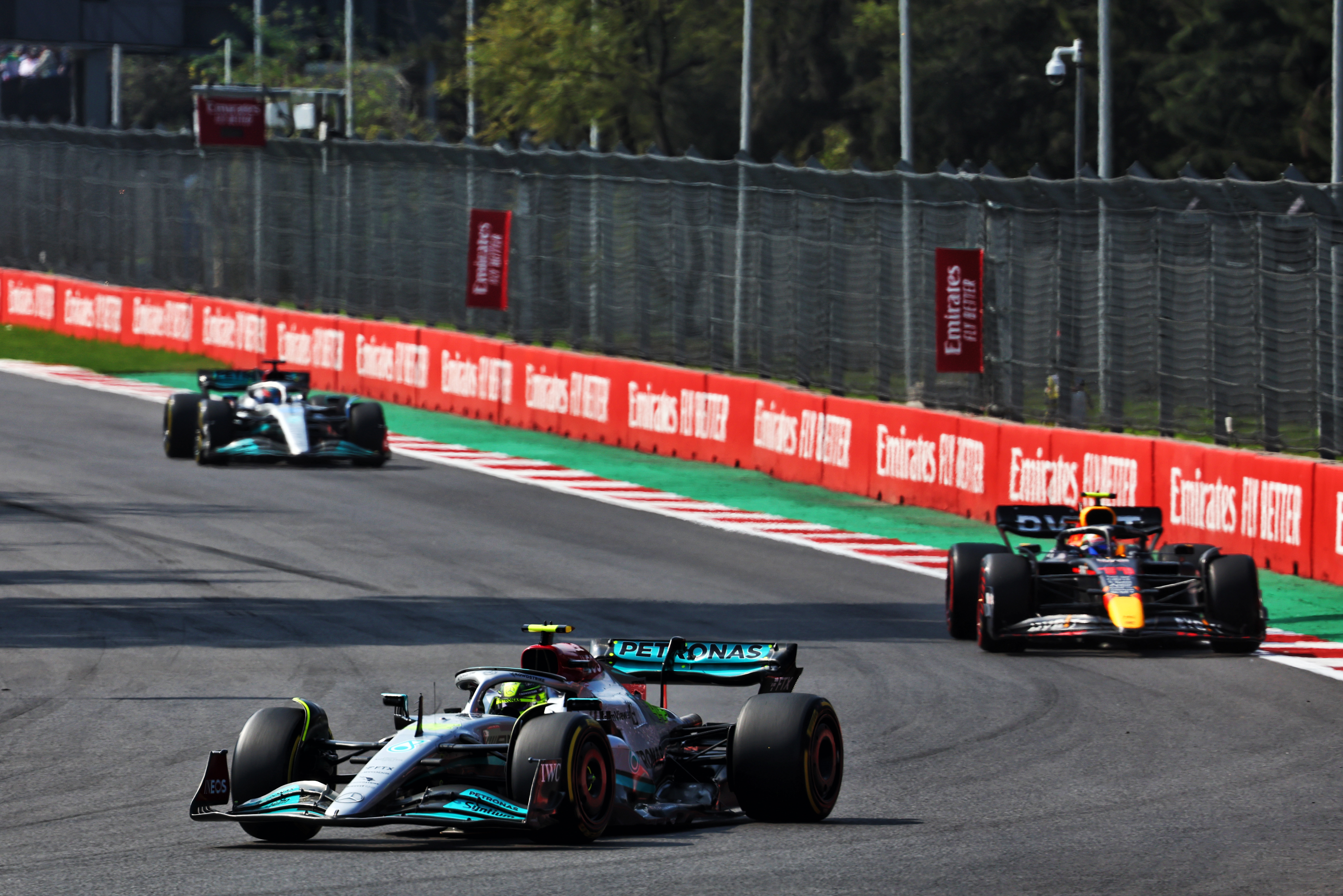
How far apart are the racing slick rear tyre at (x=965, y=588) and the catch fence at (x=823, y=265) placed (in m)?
4.13

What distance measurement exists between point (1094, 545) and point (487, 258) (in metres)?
15.4

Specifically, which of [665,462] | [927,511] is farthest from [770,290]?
[927,511]

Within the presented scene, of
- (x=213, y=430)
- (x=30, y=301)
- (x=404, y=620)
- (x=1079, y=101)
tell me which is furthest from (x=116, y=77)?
(x=404, y=620)

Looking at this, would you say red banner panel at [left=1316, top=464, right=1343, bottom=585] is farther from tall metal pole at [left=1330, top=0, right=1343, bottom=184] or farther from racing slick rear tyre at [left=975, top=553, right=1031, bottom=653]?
tall metal pole at [left=1330, top=0, right=1343, bottom=184]

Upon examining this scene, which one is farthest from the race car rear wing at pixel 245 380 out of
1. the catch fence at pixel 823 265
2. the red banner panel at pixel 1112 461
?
the red banner panel at pixel 1112 461

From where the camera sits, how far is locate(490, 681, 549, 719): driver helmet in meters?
9.00

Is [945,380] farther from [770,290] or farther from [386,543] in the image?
[386,543]

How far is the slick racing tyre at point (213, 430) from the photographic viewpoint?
2336 cm

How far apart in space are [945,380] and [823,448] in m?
1.45

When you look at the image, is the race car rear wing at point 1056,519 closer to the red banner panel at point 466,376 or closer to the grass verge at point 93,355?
the red banner panel at point 466,376

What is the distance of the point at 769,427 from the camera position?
23.7 meters

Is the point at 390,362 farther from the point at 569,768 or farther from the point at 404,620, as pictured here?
the point at 569,768

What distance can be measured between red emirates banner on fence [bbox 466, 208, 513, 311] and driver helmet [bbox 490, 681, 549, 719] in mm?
20121

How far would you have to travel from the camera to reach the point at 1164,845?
29.1 feet
